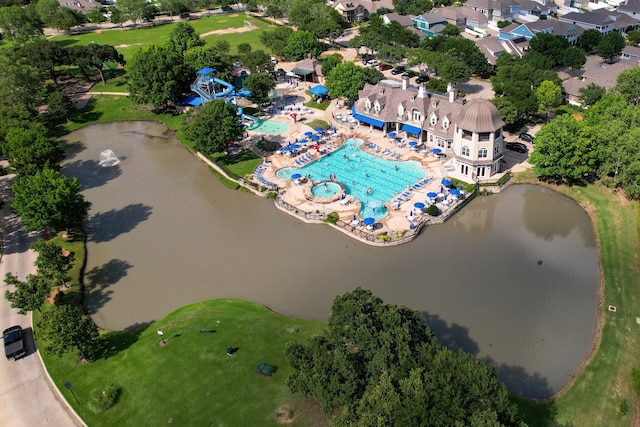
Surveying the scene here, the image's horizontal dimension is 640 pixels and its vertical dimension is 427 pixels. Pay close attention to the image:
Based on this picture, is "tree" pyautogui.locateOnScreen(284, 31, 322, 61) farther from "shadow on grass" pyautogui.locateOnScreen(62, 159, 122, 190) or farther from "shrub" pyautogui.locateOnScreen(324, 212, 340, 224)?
"shrub" pyautogui.locateOnScreen(324, 212, 340, 224)

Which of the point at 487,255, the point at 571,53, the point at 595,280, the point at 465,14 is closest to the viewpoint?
the point at 595,280

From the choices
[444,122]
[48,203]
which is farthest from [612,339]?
[48,203]

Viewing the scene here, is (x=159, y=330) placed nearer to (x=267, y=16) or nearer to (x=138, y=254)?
(x=138, y=254)

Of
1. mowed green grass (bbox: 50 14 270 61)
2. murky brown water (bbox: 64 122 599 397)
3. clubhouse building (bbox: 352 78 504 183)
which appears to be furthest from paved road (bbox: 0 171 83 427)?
mowed green grass (bbox: 50 14 270 61)

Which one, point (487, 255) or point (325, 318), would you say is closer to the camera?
point (325, 318)

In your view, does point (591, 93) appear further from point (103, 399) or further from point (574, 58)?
point (103, 399)

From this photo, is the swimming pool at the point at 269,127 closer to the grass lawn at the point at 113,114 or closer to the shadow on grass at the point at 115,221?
the grass lawn at the point at 113,114

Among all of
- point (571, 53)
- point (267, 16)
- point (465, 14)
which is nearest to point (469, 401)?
point (571, 53)
